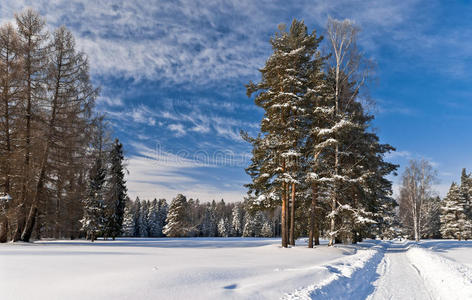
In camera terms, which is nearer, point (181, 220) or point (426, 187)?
point (426, 187)

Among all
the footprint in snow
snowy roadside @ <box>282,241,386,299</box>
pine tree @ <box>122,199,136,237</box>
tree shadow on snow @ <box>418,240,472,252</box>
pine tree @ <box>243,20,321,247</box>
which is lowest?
pine tree @ <box>122,199,136,237</box>

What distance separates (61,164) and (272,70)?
16.6 m

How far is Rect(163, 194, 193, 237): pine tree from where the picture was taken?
49.6 m

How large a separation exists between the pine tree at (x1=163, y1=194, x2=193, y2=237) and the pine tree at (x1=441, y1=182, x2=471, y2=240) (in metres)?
47.1

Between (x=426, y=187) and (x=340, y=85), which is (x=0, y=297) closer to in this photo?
(x=340, y=85)

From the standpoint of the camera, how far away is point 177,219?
165ft

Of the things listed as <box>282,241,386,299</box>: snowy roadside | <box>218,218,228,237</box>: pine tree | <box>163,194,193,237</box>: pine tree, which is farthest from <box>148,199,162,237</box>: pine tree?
<box>282,241,386,299</box>: snowy roadside

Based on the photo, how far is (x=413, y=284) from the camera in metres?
8.49

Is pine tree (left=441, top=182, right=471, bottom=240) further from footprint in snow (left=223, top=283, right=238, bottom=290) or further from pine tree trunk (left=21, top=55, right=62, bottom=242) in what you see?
pine tree trunk (left=21, top=55, right=62, bottom=242)

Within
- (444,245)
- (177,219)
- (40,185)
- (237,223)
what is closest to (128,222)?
(177,219)

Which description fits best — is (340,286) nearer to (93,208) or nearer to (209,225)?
(93,208)

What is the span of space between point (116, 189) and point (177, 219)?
22.7m

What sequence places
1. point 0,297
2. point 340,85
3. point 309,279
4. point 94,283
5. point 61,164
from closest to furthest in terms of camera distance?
point 0,297 → point 94,283 → point 309,279 → point 61,164 → point 340,85

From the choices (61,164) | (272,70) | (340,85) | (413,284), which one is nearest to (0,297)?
(413,284)
